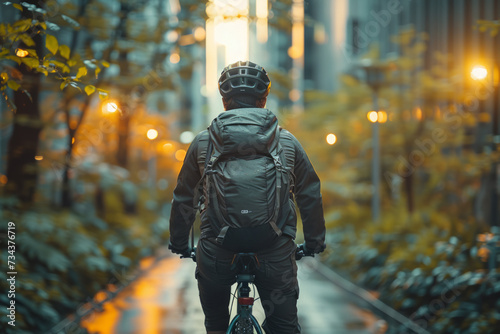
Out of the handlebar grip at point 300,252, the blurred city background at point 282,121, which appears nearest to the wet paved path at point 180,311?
the blurred city background at point 282,121

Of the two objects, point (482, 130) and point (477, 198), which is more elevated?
point (482, 130)

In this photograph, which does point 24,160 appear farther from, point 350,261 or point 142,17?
point 350,261

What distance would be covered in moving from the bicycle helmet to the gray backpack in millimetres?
266

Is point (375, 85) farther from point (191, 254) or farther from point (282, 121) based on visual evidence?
point (191, 254)

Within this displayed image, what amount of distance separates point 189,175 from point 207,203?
33 centimetres

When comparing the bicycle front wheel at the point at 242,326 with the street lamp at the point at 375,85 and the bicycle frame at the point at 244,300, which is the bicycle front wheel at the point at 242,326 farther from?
the street lamp at the point at 375,85

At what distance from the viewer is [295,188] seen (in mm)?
4406

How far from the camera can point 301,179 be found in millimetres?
4328

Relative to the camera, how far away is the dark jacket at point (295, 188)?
4.29 meters

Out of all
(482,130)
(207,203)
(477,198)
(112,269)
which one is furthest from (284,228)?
(482,130)

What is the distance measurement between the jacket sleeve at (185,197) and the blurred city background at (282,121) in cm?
125

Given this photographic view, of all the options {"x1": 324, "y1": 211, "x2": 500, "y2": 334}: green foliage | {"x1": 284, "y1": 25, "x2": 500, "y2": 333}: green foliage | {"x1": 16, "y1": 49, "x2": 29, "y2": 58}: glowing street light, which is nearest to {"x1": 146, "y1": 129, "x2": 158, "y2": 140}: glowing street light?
{"x1": 284, "y1": 25, "x2": 500, "y2": 333}: green foliage

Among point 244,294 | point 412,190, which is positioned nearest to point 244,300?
point 244,294

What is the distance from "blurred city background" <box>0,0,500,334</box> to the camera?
28.9 ft
